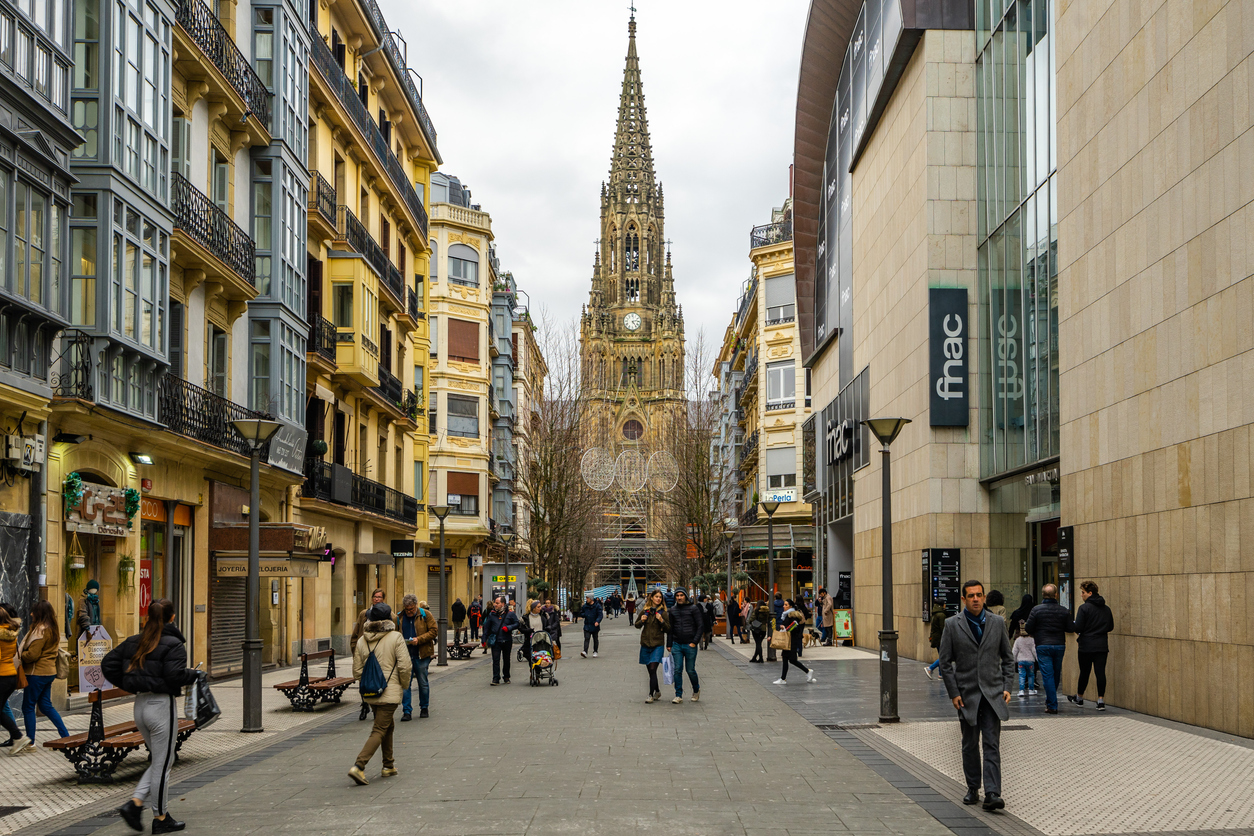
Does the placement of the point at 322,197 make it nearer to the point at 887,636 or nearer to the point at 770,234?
the point at 887,636

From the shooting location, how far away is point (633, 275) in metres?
158

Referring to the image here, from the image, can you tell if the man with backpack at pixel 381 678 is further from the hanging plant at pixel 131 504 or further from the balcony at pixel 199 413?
the balcony at pixel 199 413

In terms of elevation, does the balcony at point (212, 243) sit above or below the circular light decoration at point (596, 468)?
above

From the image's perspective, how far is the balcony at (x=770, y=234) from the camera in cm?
6253

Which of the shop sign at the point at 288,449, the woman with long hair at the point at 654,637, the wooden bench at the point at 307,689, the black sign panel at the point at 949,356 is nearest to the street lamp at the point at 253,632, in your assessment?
the wooden bench at the point at 307,689

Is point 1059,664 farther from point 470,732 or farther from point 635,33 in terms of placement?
point 635,33

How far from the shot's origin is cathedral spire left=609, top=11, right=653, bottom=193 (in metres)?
158

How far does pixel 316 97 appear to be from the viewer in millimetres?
30531

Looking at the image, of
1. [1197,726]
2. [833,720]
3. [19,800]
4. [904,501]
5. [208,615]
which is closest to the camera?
[19,800]

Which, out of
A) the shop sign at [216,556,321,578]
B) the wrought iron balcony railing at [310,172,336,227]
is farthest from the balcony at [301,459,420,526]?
the wrought iron balcony railing at [310,172,336,227]

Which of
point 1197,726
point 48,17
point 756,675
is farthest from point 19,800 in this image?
point 756,675

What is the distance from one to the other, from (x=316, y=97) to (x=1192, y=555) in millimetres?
22662

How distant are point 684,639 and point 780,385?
41.3 metres

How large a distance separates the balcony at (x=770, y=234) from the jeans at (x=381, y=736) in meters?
52.3
